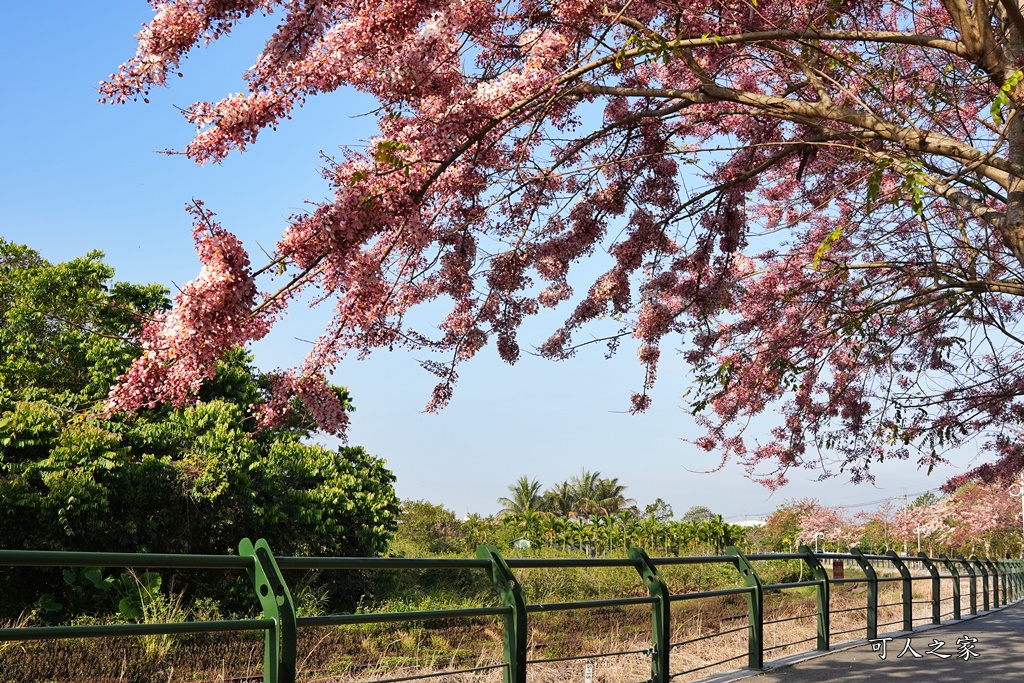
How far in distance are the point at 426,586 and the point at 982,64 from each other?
14.1m

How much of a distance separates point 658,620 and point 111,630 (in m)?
4.49

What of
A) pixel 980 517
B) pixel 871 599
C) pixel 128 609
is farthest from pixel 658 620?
pixel 980 517

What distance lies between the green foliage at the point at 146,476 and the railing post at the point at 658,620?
582cm

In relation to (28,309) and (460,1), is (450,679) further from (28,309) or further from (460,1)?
(28,309)

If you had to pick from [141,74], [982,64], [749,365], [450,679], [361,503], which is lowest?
[450,679]

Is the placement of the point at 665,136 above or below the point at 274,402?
above

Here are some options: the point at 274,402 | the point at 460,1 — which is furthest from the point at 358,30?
the point at 274,402

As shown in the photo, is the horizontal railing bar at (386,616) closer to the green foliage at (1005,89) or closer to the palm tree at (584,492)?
the green foliage at (1005,89)

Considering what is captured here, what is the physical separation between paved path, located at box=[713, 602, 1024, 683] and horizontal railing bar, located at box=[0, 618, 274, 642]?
482 centimetres

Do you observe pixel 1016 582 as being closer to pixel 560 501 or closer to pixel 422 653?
pixel 422 653

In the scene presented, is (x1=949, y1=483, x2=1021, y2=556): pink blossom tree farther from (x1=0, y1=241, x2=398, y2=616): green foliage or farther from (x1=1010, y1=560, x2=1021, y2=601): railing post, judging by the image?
(x1=0, y1=241, x2=398, y2=616): green foliage

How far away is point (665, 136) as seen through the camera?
10938 millimetres

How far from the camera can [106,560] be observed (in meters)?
4.18

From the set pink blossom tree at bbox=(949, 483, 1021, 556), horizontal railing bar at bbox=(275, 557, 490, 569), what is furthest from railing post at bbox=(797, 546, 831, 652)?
pink blossom tree at bbox=(949, 483, 1021, 556)
